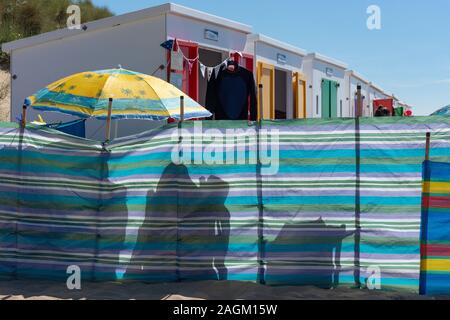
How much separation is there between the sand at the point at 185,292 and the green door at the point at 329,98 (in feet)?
34.5

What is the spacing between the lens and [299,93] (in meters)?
13.9

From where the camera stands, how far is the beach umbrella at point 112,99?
18.8 feet

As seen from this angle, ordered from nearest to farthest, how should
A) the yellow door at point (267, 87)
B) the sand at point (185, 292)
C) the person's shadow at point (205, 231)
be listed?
the sand at point (185, 292) < the person's shadow at point (205, 231) < the yellow door at point (267, 87)

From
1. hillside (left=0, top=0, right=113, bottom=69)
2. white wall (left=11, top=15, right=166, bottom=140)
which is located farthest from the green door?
hillside (left=0, top=0, right=113, bottom=69)

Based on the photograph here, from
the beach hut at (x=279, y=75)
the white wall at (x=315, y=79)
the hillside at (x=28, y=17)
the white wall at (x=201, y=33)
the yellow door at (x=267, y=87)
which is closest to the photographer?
the white wall at (x=201, y=33)

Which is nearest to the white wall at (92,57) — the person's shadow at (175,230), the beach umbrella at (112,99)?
the beach umbrella at (112,99)

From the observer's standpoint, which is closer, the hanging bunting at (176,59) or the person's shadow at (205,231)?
the person's shadow at (205,231)

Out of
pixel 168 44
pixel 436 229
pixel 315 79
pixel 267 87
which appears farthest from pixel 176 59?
pixel 315 79

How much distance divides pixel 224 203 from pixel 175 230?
1.81ft

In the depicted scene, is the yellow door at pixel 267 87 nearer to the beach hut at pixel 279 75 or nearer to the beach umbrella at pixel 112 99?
the beach hut at pixel 279 75

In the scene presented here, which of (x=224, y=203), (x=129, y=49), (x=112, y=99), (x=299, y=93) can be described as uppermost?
(x=129, y=49)

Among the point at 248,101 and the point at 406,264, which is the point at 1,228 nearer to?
the point at 248,101

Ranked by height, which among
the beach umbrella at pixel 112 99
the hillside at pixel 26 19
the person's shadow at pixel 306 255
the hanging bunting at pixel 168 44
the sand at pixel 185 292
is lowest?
the sand at pixel 185 292

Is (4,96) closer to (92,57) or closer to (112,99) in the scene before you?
(92,57)
